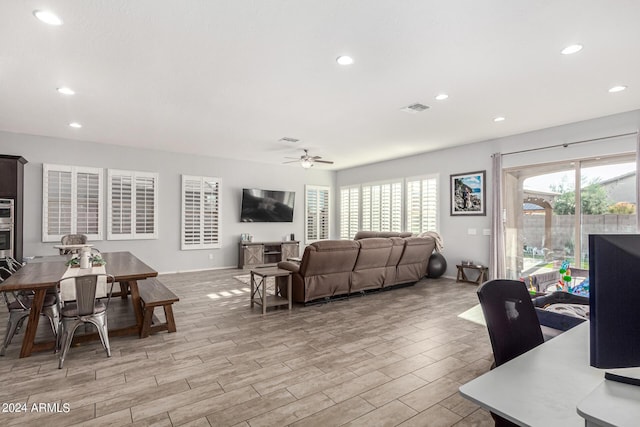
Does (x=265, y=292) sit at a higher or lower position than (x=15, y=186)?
lower

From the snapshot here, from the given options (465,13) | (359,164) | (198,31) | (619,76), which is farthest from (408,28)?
(359,164)

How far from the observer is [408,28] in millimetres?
2783

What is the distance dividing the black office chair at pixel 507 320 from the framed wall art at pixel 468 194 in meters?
5.66

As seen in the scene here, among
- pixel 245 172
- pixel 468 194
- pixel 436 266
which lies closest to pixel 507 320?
pixel 436 266

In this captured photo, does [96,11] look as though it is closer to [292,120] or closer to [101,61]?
[101,61]

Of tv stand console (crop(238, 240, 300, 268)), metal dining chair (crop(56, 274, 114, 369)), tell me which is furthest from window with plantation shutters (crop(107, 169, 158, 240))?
metal dining chair (crop(56, 274, 114, 369))

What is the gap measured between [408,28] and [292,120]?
9.44 feet

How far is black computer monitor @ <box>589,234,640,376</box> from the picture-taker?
0.94 metres

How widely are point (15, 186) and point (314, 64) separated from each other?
6.00 m

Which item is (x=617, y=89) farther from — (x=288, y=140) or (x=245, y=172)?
(x=245, y=172)

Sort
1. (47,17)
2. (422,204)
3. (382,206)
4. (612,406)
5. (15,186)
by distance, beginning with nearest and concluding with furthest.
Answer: (612,406) → (47,17) → (15,186) → (422,204) → (382,206)

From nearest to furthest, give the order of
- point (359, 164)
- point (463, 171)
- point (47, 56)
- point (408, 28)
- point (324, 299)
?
1. point (408, 28)
2. point (47, 56)
3. point (324, 299)
4. point (463, 171)
5. point (359, 164)

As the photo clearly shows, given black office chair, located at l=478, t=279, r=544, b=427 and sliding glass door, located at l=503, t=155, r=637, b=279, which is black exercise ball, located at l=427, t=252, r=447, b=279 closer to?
sliding glass door, located at l=503, t=155, r=637, b=279

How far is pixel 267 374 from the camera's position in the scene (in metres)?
2.87
